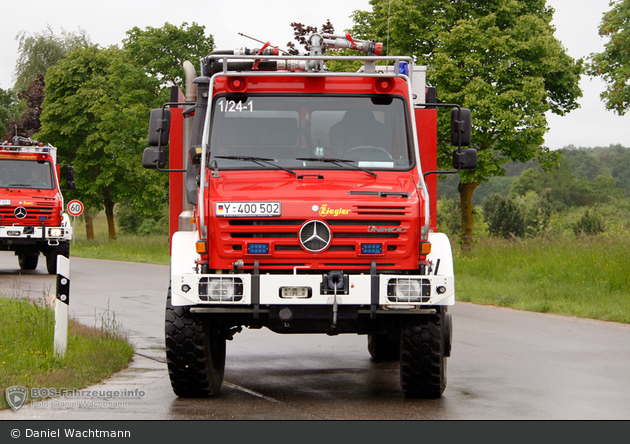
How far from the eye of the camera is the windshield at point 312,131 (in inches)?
294

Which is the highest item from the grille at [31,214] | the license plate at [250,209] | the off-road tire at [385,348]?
the grille at [31,214]

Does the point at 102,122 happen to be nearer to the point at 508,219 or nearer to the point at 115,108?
the point at 115,108

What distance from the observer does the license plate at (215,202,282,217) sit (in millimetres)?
6660

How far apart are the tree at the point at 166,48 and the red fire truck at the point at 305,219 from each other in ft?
102

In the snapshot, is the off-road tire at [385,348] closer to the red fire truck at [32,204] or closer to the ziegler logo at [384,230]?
the ziegler logo at [384,230]

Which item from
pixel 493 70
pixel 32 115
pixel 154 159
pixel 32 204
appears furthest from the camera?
pixel 32 115

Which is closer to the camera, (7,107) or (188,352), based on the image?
(188,352)

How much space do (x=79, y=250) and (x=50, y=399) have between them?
27.7 meters

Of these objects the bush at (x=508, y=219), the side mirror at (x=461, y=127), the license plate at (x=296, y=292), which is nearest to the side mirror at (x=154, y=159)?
the license plate at (x=296, y=292)

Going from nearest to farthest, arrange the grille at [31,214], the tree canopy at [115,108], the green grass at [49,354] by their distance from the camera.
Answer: the green grass at [49,354], the grille at [31,214], the tree canopy at [115,108]

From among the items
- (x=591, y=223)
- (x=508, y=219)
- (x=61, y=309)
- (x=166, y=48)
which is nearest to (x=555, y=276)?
(x=61, y=309)

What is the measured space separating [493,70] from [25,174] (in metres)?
13.4

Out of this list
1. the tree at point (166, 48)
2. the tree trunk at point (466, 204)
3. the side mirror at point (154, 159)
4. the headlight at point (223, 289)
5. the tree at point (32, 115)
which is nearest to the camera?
the headlight at point (223, 289)

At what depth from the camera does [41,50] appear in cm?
5744
